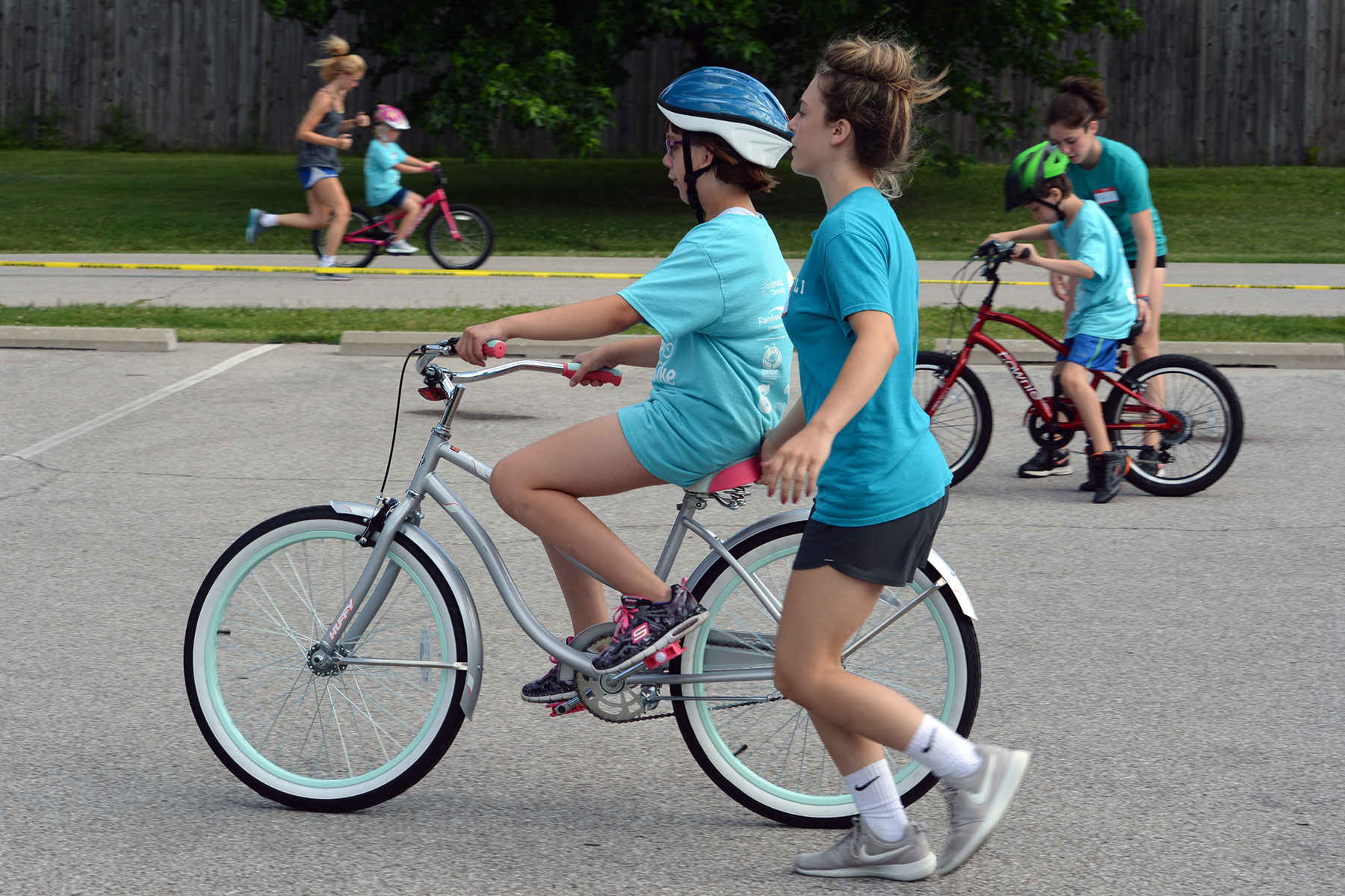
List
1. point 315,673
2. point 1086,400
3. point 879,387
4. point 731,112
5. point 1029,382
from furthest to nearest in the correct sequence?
point 1029,382 → point 1086,400 → point 315,673 → point 731,112 → point 879,387

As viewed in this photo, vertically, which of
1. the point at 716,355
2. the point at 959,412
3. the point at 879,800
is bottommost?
the point at 879,800

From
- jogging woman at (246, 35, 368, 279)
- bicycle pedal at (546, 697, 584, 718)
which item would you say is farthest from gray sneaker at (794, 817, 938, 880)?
jogging woman at (246, 35, 368, 279)

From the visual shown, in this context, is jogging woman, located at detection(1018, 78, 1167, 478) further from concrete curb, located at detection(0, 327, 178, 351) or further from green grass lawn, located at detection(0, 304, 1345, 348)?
concrete curb, located at detection(0, 327, 178, 351)

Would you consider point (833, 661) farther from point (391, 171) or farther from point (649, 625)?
point (391, 171)

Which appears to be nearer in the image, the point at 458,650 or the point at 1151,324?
the point at 458,650

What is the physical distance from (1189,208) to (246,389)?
593 inches

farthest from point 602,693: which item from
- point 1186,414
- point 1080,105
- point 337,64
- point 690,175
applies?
point 337,64

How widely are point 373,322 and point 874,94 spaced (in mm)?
8547

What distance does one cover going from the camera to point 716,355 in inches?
129

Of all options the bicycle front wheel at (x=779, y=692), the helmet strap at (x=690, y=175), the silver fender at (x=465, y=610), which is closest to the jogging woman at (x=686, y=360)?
the helmet strap at (x=690, y=175)

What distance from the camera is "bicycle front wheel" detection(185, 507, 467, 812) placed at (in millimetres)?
3586

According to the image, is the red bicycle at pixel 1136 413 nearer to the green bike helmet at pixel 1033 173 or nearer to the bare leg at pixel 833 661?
the green bike helmet at pixel 1033 173

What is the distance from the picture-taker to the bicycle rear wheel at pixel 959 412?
7.04 m

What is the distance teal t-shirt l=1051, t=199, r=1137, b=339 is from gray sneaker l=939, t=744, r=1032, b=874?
13.3 feet
